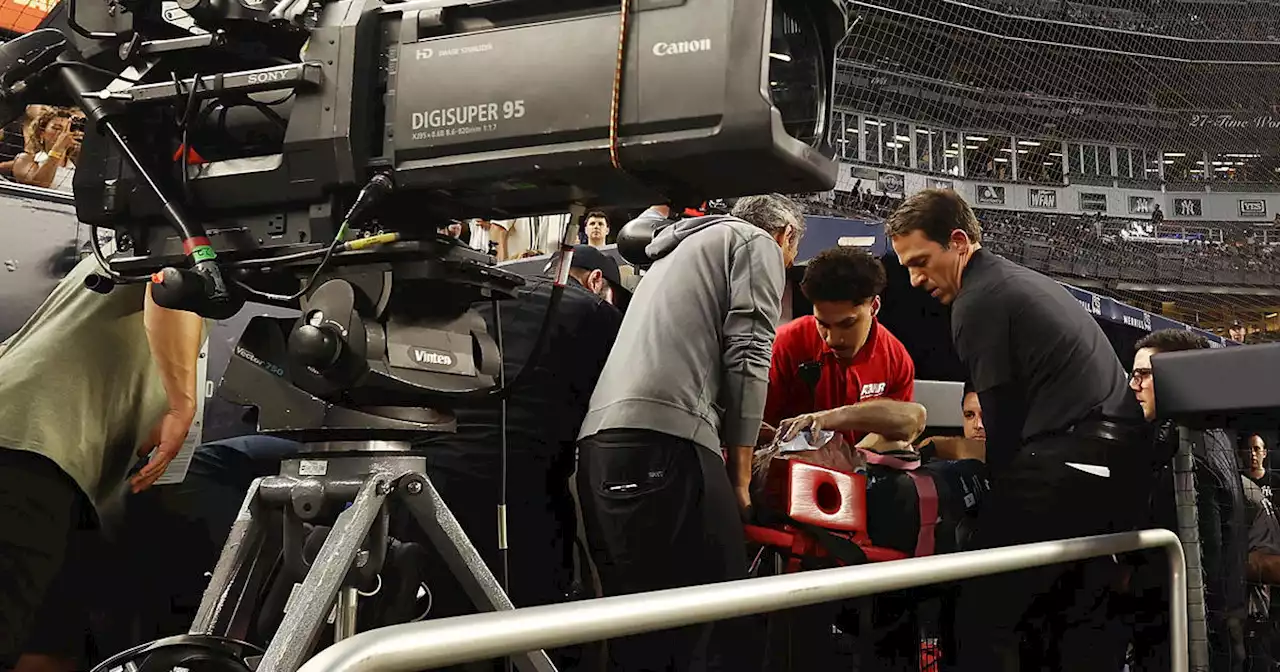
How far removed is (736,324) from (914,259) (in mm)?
504

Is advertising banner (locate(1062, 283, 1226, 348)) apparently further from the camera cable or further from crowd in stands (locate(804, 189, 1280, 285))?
crowd in stands (locate(804, 189, 1280, 285))

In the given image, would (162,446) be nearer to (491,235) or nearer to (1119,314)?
(491,235)

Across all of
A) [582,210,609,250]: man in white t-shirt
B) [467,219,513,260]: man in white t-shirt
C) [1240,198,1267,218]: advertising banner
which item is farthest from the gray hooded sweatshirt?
[1240,198,1267,218]: advertising banner

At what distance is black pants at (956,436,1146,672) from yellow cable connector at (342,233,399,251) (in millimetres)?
1251

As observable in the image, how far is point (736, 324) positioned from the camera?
5.70ft

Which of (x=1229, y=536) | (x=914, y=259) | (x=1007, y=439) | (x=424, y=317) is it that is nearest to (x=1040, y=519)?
(x=1007, y=439)

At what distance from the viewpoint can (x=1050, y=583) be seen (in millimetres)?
1708

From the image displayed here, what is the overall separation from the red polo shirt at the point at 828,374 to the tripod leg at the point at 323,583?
4.53 ft

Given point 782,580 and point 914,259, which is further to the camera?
point 914,259

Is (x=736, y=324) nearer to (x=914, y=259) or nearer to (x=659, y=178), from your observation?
(x=914, y=259)

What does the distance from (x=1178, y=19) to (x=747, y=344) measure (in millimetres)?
14703

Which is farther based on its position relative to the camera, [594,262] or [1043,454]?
[594,262]

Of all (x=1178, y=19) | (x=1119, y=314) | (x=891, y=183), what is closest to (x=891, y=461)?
(x=1119, y=314)

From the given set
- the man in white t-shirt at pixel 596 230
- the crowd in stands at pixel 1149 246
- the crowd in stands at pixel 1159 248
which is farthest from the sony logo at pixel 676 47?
the crowd in stands at pixel 1159 248
